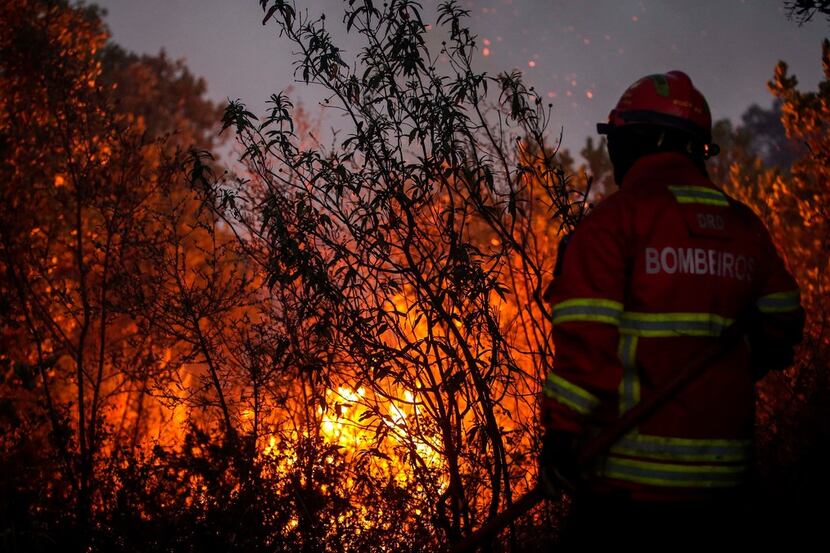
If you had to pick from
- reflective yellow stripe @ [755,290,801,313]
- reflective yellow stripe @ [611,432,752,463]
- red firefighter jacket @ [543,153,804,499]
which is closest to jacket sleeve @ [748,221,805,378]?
reflective yellow stripe @ [755,290,801,313]

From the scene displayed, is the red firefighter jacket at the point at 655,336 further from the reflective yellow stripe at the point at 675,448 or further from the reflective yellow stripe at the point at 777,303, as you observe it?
the reflective yellow stripe at the point at 777,303

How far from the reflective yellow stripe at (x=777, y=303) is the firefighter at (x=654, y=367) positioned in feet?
0.24

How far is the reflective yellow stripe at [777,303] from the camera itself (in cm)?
216

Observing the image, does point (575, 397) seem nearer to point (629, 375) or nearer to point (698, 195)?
point (629, 375)

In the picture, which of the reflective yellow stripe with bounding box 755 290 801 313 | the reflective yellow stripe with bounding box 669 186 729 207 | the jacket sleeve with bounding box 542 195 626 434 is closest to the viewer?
the jacket sleeve with bounding box 542 195 626 434

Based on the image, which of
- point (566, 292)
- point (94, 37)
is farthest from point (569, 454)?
point (94, 37)

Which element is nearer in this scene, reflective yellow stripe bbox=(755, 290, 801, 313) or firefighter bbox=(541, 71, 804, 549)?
firefighter bbox=(541, 71, 804, 549)

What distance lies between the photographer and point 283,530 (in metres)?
4.20

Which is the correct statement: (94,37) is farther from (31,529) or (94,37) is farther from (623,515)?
(623,515)

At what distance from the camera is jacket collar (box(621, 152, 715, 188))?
214 centimetres

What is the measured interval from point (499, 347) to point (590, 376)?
2.11 m

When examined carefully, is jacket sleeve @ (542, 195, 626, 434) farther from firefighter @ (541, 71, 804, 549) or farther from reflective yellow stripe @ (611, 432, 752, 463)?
reflective yellow stripe @ (611, 432, 752, 463)

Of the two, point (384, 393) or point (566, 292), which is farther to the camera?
point (384, 393)

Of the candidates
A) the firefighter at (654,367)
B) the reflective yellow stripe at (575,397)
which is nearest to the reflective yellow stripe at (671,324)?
the firefighter at (654,367)
